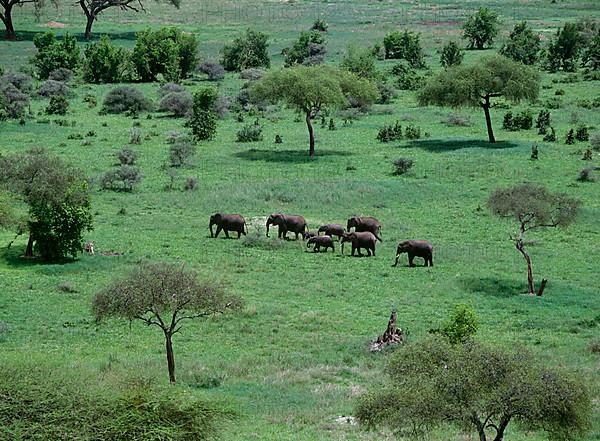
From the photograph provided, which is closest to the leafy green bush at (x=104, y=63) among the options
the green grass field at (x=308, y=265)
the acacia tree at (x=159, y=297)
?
the green grass field at (x=308, y=265)

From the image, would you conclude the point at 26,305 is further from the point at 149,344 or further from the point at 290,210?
the point at 290,210

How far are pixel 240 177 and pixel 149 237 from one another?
431 inches

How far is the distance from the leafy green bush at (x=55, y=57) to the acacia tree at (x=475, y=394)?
67.3m

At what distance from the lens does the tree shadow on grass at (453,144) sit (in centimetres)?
5534

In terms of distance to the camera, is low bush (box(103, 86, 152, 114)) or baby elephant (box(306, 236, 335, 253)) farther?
low bush (box(103, 86, 152, 114))

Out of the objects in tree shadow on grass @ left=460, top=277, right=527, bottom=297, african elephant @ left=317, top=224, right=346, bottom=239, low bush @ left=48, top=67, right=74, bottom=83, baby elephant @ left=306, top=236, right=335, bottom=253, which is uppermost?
low bush @ left=48, top=67, right=74, bottom=83

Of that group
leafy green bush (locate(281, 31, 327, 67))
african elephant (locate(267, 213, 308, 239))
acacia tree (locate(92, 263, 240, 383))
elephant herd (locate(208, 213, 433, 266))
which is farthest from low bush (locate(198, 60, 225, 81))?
acacia tree (locate(92, 263, 240, 383))

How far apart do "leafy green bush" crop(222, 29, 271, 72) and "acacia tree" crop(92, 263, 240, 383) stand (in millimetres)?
63245

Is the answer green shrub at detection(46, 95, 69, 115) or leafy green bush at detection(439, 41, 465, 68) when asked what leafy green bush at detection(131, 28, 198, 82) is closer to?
green shrub at detection(46, 95, 69, 115)

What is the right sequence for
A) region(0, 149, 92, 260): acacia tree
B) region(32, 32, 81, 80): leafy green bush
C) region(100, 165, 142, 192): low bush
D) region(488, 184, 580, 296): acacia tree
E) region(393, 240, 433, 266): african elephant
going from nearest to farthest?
region(488, 184, 580, 296): acacia tree → region(0, 149, 92, 260): acacia tree → region(393, 240, 433, 266): african elephant → region(100, 165, 142, 192): low bush → region(32, 32, 81, 80): leafy green bush

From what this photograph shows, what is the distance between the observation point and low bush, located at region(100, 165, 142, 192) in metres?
46.3

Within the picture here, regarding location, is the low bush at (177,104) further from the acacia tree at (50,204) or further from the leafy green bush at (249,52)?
the acacia tree at (50,204)

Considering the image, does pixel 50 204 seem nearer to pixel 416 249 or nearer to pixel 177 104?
pixel 416 249

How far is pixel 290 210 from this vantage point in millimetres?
43719
